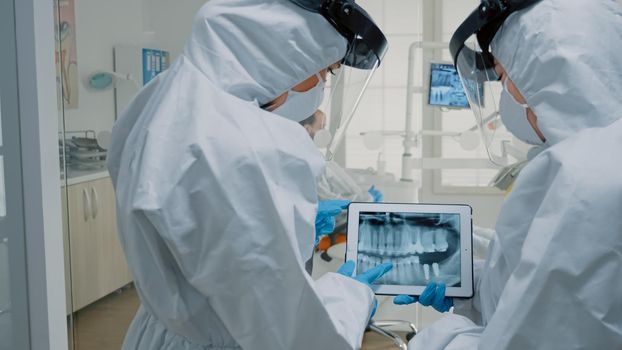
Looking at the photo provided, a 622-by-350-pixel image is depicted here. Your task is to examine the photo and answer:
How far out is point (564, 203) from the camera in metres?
0.88

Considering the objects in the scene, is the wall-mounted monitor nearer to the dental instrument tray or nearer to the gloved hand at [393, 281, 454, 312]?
the dental instrument tray

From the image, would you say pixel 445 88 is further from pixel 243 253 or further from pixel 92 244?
pixel 243 253

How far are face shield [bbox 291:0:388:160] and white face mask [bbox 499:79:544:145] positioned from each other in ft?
0.86

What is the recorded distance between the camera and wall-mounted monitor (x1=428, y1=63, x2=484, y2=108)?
7.81 feet

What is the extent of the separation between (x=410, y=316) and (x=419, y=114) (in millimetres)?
782

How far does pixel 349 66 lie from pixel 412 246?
472 millimetres

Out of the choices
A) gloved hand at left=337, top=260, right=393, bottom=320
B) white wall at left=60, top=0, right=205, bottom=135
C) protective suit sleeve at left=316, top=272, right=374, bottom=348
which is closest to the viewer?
protective suit sleeve at left=316, top=272, right=374, bottom=348

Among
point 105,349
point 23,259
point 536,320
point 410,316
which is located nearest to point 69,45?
point 23,259

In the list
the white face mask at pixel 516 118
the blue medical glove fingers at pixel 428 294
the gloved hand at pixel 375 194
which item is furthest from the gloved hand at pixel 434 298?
the gloved hand at pixel 375 194

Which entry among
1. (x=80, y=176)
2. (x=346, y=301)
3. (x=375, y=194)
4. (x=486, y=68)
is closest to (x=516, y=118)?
(x=486, y=68)

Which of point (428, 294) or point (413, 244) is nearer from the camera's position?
point (428, 294)

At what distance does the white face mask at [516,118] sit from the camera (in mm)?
1197

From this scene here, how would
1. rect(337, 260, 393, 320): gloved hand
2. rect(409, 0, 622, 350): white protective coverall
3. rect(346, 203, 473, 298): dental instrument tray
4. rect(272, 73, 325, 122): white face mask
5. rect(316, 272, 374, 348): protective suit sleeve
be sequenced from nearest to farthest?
rect(409, 0, 622, 350): white protective coverall → rect(316, 272, 374, 348): protective suit sleeve → rect(272, 73, 325, 122): white face mask → rect(337, 260, 393, 320): gloved hand → rect(346, 203, 473, 298): dental instrument tray

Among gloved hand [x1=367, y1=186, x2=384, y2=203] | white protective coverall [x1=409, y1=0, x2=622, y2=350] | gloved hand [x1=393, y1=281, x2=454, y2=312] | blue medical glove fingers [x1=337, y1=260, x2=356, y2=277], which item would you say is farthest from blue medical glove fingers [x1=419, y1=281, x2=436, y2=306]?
gloved hand [x1=367, y1=186, x2=384, y2=203]
